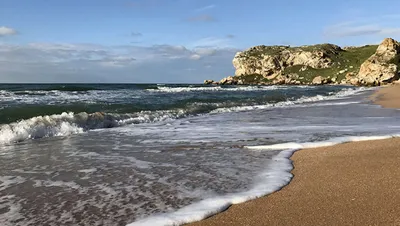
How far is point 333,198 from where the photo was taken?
4.40m

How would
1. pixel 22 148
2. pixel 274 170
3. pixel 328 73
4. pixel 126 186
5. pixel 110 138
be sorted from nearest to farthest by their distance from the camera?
pixel 126 186
pixel 274 170
pixel 22 148
pixel 110 138
pixel 328 73

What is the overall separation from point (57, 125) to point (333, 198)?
10.0m

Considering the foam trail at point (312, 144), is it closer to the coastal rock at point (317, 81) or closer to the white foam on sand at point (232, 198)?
the white foam on sand at point (232, 198)

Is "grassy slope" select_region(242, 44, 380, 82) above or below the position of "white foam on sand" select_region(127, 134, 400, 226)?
above

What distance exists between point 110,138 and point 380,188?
7457 millimetres

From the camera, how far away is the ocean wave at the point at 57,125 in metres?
11.0

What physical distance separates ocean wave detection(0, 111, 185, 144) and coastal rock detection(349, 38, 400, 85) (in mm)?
76761

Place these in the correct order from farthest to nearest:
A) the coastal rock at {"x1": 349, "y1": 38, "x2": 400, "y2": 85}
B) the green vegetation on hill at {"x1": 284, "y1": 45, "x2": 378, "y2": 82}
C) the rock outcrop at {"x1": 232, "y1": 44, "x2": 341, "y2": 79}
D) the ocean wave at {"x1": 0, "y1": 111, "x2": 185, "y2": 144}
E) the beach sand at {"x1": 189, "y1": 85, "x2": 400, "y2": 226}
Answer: the rock outcrop at {"x1": 232, "y1": 44, "x2": 341, "y2": 79}
the green vegetation on hill at {"x1": 284, "y1": 45, "x2": 378, "y2": 82}
the coastal rock at {"x1": 349, "y1": 38, "x2": 400, "y2": 85}
the ocean wave at {"x1": 0, "y1": 111, "x2": 185, "y2": 144}
the beach sand at {"x1": 189, "y1": 85, "x2": 400, "y2": 226}

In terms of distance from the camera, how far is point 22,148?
920cm

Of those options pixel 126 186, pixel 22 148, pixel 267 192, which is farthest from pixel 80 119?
pixel 267 192

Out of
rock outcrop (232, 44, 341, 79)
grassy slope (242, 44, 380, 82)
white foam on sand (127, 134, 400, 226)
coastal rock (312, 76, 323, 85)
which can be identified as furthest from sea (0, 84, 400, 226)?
rock outcrop (232, 44, 341, 79)

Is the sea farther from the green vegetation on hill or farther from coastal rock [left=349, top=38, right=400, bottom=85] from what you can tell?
the green vegetation on hill

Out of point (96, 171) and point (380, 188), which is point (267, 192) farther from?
point (96, 171)

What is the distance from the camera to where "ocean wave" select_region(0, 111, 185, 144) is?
10957 millimetres
